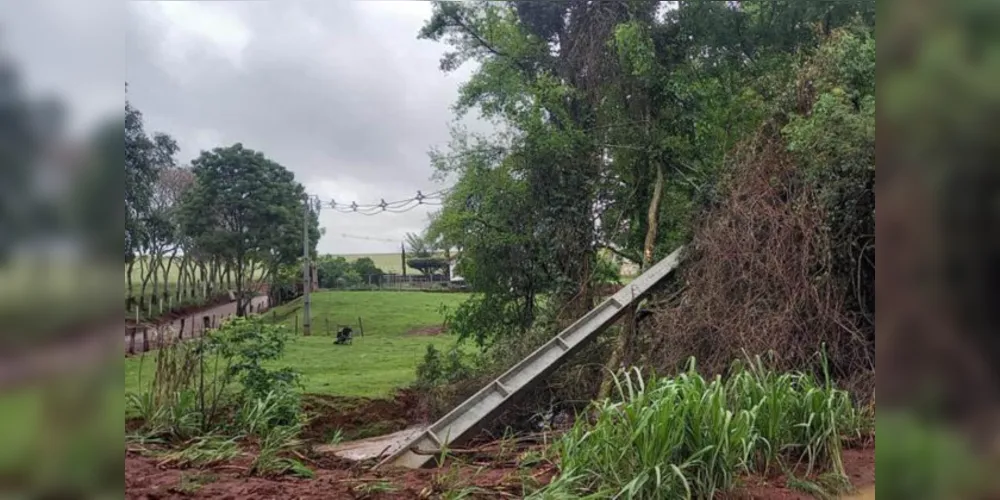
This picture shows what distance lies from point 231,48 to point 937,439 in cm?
287

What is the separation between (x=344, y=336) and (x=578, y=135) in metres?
1.91

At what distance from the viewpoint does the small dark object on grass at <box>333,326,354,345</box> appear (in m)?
3.22

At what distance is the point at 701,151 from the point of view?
3561 millimetres

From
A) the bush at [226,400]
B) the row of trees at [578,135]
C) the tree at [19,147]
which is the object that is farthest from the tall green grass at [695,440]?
the row of trees at [578,135]

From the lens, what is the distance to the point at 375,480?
1940 millimetres

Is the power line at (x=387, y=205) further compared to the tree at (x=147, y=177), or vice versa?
the power line at (x=387, y=205)

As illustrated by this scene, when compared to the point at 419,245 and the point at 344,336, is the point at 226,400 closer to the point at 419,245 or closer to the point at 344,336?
the point at 344,336

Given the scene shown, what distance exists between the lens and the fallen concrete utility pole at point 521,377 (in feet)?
8.03

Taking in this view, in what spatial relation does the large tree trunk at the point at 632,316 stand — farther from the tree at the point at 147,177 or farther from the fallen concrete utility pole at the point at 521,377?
the tree at the point at 147,177

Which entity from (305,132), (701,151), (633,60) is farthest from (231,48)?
(701,151)

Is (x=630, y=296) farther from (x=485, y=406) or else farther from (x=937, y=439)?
(x=937, y=439)

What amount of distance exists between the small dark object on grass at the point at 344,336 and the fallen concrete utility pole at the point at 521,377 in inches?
33.5

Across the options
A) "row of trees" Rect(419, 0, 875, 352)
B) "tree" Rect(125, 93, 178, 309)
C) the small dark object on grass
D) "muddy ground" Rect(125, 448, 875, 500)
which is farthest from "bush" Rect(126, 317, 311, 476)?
"row of trees" Rect(419, 0, 875, 352)

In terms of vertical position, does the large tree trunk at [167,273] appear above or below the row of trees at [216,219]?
below
